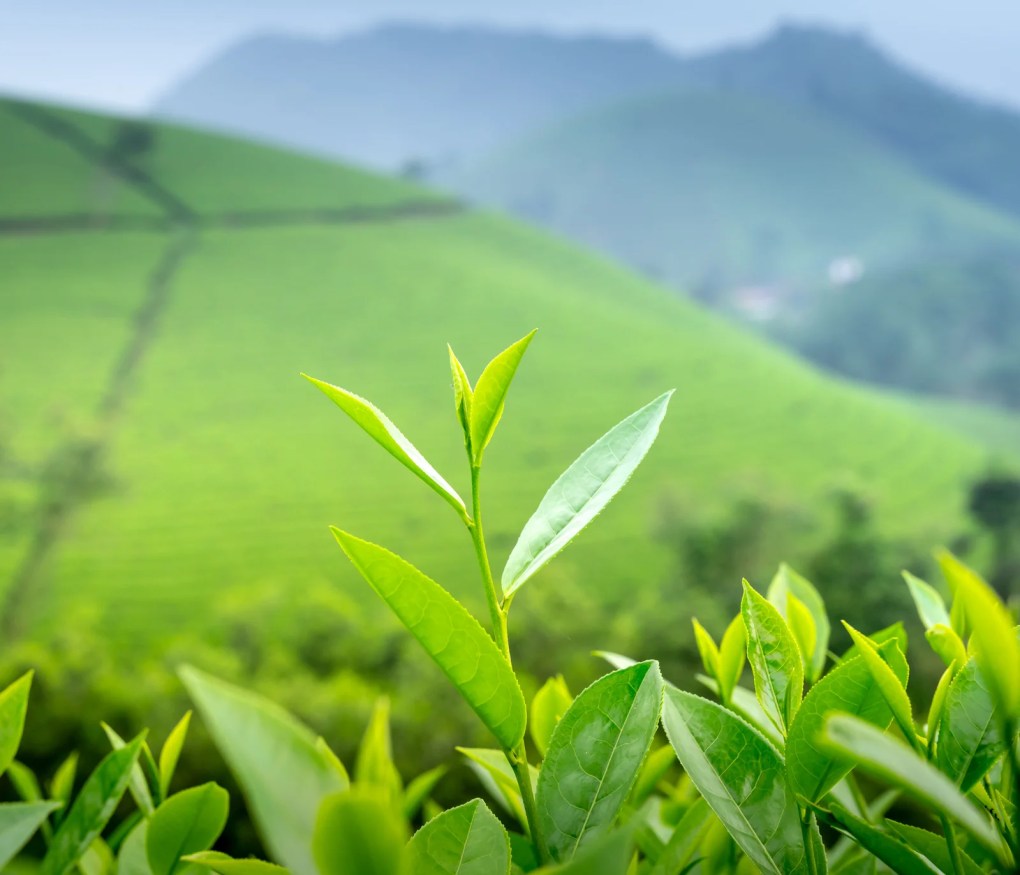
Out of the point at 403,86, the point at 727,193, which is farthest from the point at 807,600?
the point at 403,86

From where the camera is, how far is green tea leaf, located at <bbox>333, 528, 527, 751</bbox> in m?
0.21

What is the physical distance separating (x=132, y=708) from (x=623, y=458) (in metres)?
10.8

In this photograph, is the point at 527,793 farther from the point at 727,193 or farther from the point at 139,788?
the point at 727,193

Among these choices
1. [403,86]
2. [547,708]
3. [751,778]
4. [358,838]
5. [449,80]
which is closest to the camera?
[358,838]

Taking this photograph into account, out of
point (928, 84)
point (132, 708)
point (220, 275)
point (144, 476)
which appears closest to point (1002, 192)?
point (928, 84)

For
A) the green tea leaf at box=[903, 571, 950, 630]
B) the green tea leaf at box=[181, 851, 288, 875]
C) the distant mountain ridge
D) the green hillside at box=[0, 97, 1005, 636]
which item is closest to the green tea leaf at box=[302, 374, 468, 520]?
the green tea leaf at box=[181, 851, 288, 875]

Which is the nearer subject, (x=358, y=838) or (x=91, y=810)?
(x=358, y=838)

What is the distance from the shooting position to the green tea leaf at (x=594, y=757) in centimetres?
25

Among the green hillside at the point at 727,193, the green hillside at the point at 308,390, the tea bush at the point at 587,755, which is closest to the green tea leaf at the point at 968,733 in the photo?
the tea bush at the point at 587,755

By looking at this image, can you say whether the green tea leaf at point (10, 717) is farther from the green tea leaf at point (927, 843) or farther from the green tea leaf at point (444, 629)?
the green tea leaf at point (927, 843)

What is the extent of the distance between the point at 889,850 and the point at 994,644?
0.10 meters

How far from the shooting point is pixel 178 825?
0.27 meters

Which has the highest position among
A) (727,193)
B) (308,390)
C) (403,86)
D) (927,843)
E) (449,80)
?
(927,843)

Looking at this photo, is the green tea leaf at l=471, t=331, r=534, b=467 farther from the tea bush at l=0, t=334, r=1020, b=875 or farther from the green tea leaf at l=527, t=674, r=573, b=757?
the green tea leaf at l=527, t=674, r=573, b=757
